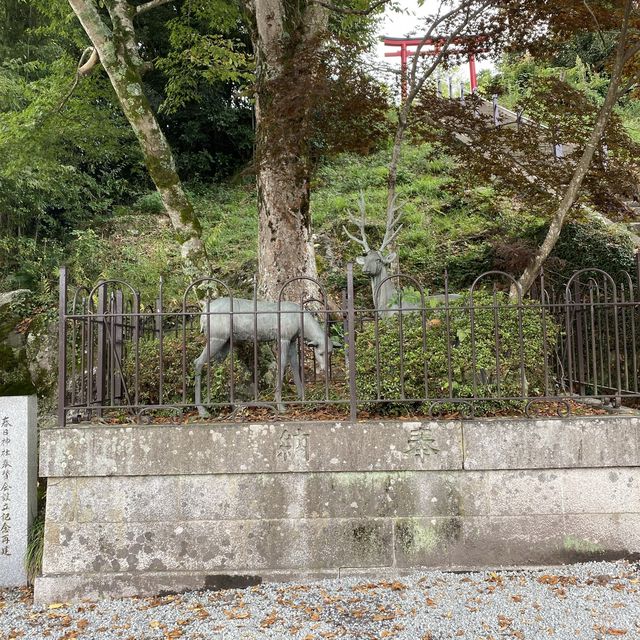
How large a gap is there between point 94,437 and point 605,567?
4.00 m

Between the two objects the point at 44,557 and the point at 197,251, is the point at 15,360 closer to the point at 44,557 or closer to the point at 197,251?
the point at 197,251

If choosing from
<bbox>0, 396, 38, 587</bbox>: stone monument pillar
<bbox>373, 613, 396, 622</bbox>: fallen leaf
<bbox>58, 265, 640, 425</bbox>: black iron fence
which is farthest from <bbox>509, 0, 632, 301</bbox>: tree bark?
<bbox>0, 396, 38, 587</bbox>: stone monument pillar

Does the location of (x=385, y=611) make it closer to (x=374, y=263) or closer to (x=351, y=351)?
(x=351, y=351)

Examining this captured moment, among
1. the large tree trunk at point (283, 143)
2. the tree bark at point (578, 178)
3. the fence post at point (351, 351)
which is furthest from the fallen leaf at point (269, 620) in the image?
the large tree trunk at point (283, 143)

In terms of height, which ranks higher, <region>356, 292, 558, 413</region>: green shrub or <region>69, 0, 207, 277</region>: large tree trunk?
<region>69, 0, 207, 277</region>: large tree trunk

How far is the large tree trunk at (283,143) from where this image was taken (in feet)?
25.0

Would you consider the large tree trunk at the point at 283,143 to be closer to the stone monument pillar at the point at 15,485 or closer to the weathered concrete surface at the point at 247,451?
the weathered concrete surface at the point at 247,451

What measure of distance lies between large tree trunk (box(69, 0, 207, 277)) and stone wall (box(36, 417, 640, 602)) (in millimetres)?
3642

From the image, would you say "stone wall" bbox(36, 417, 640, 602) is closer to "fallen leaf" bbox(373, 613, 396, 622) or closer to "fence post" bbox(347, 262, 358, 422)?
"fence post" bbox(347, 262, 358, 422)

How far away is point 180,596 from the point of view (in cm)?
443

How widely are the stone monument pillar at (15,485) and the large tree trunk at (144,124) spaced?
312cm

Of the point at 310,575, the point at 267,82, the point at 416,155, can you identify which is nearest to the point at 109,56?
the point at 267,82

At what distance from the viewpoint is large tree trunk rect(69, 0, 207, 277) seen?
7.81m

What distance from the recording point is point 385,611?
156 inches
